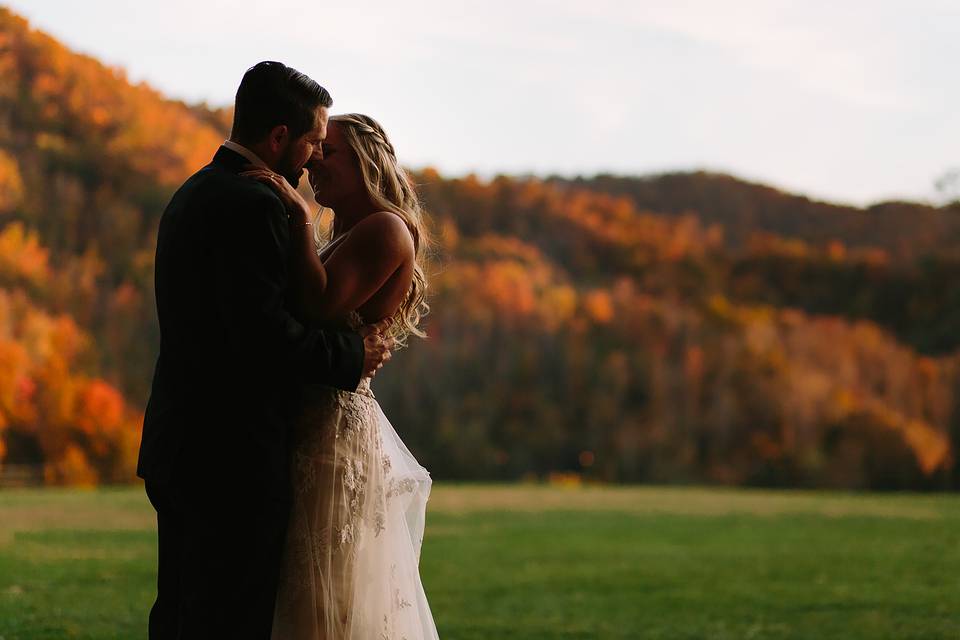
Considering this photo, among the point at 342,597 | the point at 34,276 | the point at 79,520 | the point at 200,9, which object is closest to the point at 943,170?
the point at 79,520

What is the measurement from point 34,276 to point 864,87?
218ft

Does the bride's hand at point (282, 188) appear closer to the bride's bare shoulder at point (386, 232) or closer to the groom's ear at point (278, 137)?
the groom's ear at point (278, 137)

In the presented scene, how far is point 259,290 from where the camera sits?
4.41m

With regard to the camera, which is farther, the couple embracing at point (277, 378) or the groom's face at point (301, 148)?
the groom's face at point (301, 148)

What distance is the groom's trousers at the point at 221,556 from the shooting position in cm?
447

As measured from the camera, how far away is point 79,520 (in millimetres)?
24516

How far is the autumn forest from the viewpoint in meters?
79.6

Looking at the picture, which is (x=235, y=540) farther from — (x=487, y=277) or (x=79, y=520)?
(x=487, y=277)

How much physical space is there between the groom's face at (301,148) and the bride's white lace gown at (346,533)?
83 cm

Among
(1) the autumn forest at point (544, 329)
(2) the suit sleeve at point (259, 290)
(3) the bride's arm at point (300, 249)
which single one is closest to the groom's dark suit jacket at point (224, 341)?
(2) the suit sleeve at point (259, 290)

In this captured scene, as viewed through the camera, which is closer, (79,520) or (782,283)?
(79,520)

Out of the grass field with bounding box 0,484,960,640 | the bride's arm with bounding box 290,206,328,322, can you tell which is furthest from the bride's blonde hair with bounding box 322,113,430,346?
the grass field with bounding box 0,484,960,640

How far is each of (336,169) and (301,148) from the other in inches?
15.3

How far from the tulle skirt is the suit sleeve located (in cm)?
49
